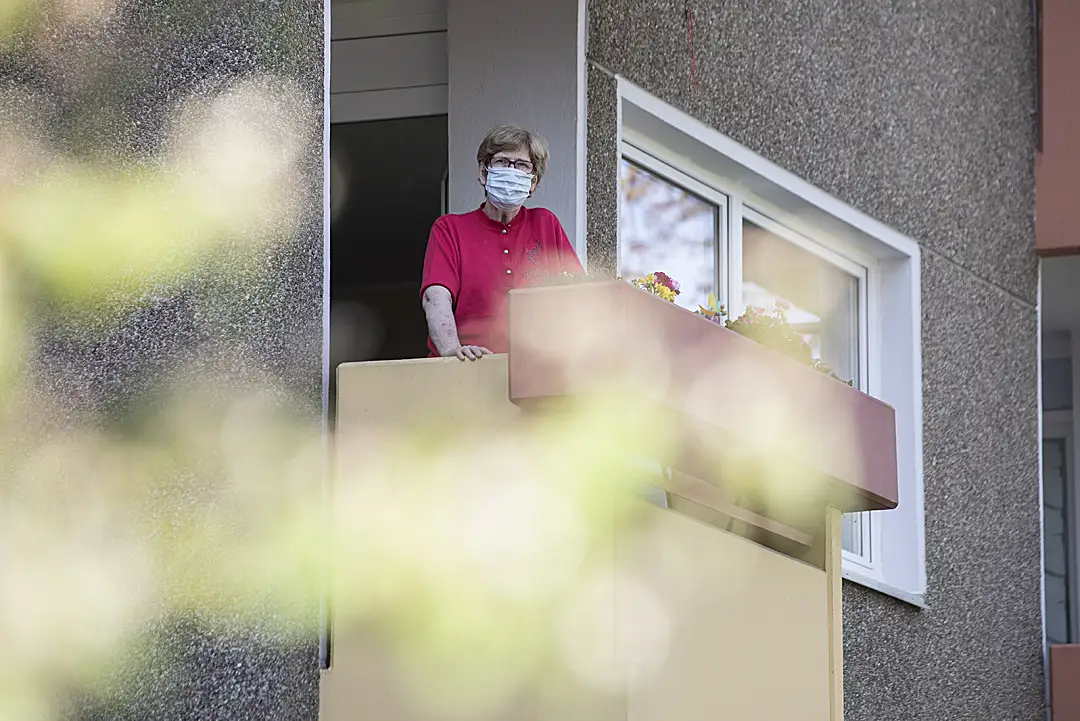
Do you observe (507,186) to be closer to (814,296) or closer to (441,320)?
(441,320)

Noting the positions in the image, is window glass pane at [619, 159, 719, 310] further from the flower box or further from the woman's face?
the flower box

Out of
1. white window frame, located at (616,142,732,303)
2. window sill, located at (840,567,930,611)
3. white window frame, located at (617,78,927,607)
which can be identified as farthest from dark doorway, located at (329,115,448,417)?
window sill, located at (840,567,930,611)

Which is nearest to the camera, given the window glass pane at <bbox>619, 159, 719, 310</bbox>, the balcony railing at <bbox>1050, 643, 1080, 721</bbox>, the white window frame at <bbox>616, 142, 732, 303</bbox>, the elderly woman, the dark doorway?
the elderly woman

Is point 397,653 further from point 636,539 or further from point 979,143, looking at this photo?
point 979,143

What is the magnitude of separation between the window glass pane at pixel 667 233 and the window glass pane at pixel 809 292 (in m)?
0.30

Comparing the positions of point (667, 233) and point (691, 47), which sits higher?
point (691, 47)

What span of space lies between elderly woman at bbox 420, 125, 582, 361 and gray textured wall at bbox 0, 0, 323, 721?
41 cm

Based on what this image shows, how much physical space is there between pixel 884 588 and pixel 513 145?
329 centimetres

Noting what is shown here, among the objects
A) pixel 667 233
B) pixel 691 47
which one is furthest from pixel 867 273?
pixel 691 47

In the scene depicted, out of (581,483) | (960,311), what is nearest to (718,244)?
(960,311)

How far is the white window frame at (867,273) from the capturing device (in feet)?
20.2

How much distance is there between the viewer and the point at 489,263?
4.06 m

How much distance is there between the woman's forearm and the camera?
3.79 meters

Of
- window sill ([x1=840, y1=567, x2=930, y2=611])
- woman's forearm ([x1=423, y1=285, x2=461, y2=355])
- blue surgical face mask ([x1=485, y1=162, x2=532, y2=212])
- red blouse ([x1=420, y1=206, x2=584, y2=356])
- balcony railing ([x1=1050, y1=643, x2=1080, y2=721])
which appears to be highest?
blue surgical face mask ([x1=485, y1=162, x2=532, y2=212])
